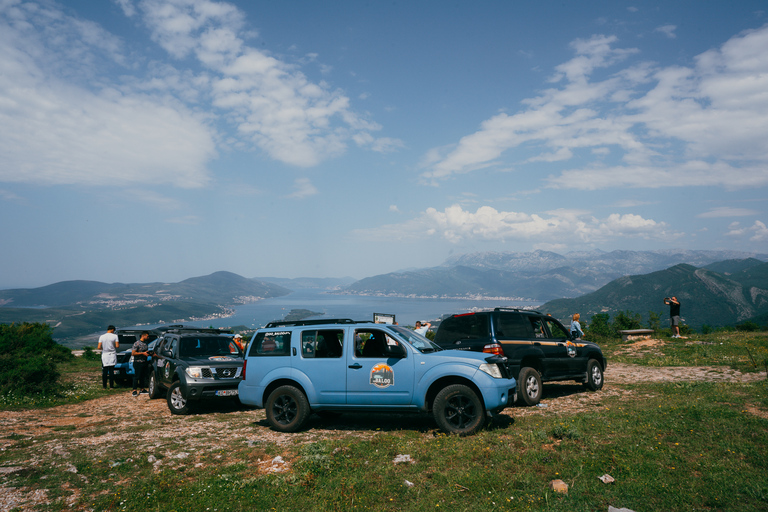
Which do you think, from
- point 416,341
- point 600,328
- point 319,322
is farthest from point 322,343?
point 600,328

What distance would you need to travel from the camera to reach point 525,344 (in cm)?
973

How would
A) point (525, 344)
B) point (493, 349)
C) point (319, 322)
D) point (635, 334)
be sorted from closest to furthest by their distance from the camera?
point (319, 322) < point (493, 349) < point (525, 344) < point (635, 334)

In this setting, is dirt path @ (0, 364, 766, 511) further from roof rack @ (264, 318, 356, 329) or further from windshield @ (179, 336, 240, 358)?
roof rack @ (264, 318, 356, 329)

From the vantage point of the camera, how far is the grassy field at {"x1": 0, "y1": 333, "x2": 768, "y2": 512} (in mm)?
4754

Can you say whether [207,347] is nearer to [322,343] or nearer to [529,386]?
[322,343]

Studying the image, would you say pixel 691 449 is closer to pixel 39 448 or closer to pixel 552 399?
pixel 552 399

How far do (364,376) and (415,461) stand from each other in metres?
2.05

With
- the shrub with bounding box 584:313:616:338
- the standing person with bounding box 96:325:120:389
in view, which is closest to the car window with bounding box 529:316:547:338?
the standing person with bounding box 96:325:120:389

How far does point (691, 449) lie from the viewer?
5797 millimetres

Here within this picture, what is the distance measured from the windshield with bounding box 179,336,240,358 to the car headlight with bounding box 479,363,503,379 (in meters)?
7.14

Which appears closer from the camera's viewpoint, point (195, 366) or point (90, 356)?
point (195, 366)

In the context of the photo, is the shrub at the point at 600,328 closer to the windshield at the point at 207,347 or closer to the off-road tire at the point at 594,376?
the off-road tire at the point at 594,376

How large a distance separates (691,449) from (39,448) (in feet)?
34.1

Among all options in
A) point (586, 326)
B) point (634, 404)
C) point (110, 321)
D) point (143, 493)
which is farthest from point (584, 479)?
point (110, 321)
